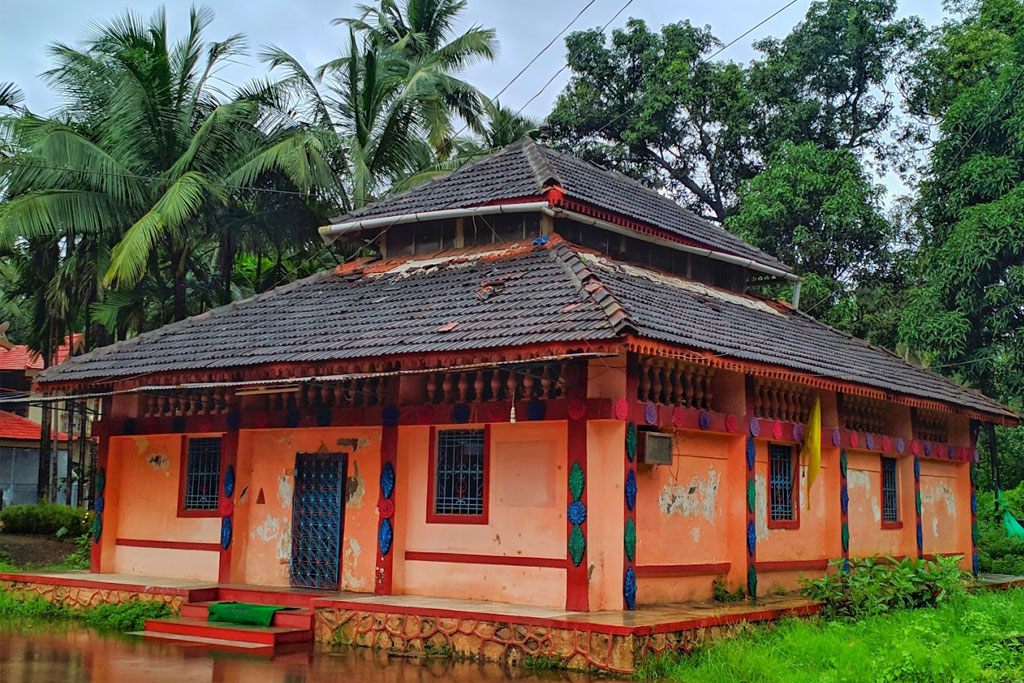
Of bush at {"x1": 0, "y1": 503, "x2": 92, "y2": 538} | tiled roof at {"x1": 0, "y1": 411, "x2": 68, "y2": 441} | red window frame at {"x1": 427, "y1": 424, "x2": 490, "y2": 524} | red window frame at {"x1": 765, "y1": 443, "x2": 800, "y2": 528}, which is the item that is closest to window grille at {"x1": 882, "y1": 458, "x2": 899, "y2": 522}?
red window frame at {"x1": 765, "y1": 443, "x2": 800, "y2": 528}

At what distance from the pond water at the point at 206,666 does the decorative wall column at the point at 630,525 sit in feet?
4.85

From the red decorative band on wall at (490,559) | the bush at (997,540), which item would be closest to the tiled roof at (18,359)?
the red decorative band on wall at (490,559)

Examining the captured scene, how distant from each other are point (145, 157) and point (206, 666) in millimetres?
13039

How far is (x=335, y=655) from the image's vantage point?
1058 cm

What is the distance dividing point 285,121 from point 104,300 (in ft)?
17.9

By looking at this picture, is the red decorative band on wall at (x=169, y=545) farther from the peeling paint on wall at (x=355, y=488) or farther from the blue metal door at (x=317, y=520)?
the peeling paint on wall at (x=355, y=488)

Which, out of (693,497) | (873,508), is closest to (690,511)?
(693,497)

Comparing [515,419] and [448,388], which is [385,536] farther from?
[515,419]

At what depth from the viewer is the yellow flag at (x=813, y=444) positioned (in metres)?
13.5

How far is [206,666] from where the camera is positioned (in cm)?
980

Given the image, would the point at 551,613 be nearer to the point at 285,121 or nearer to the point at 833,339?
the point at 833,339

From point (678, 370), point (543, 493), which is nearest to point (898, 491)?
point (678, 370)

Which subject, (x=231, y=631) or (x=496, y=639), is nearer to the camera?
(x=496, y=639)

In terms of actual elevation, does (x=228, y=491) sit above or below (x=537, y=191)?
below
